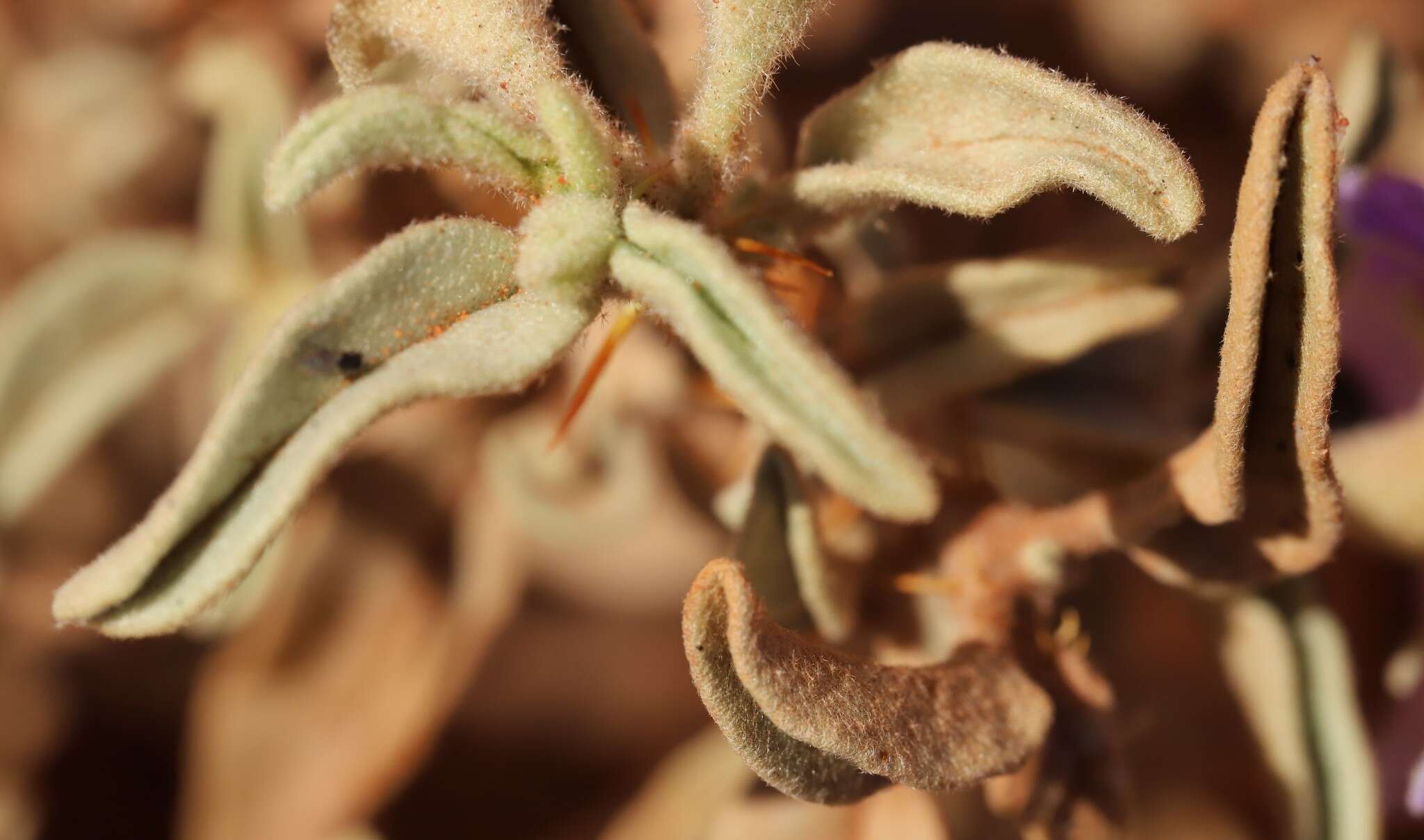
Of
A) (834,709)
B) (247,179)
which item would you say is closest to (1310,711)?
(834,709)

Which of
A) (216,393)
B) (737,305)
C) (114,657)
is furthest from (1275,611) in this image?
(114,657)

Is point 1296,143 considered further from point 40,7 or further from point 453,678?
point 40,7

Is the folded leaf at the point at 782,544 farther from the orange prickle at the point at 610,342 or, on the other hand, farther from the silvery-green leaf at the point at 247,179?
the silvery-green leaf at the point at 247,179

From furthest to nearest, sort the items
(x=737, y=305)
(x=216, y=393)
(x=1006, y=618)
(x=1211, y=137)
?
(x=1211, y=137) < (x=216, y=393) < (x=1006, y=618) < (x=737, y=305)

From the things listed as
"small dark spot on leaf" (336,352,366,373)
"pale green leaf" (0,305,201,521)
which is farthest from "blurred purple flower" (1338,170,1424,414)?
"pale green leaf" (0,305,201,521)

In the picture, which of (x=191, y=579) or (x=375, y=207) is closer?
(x=191, y=579)

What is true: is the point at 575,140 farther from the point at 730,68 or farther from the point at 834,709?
the point at 834,709

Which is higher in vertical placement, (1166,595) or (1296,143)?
(1296,143)
